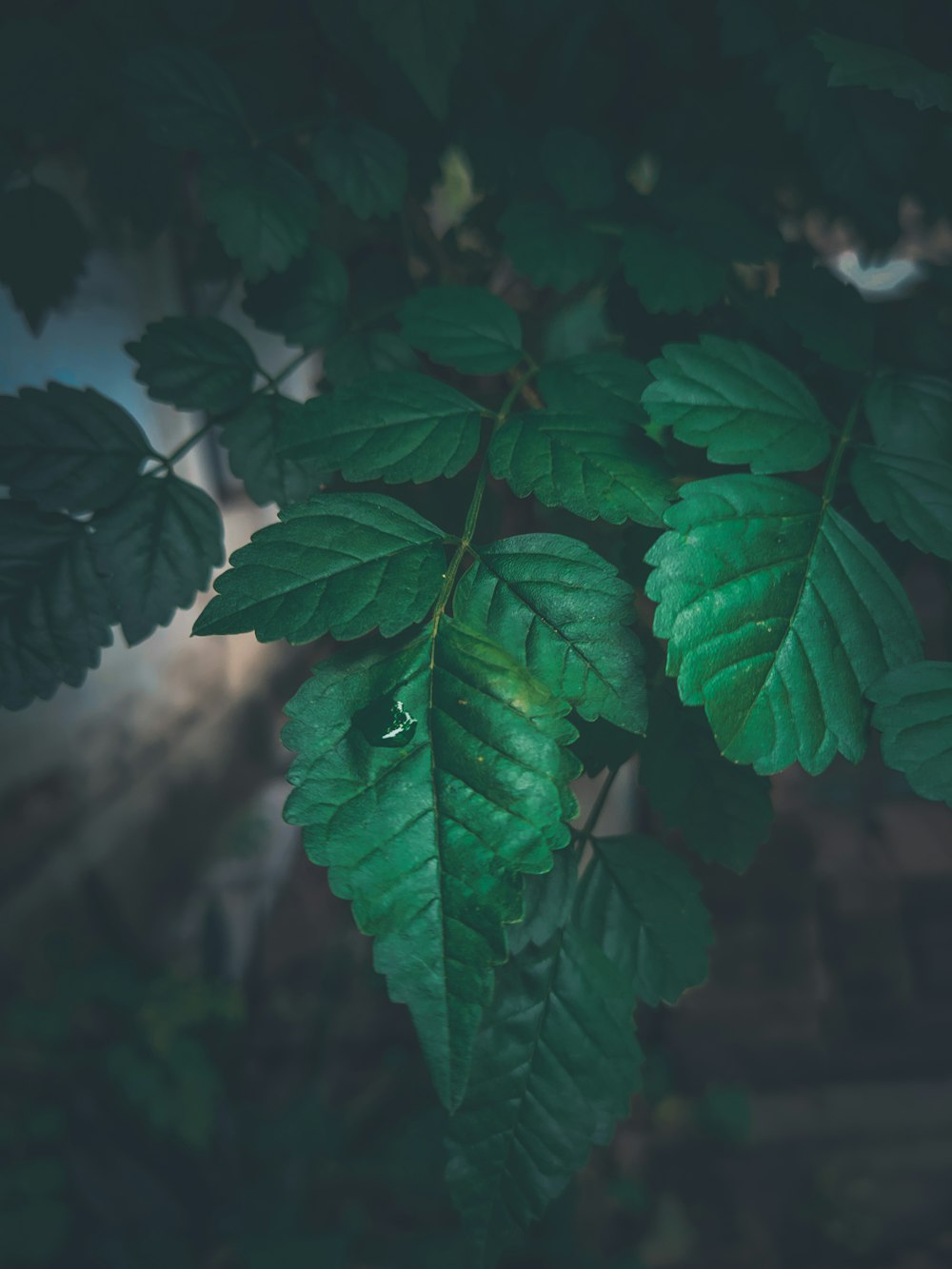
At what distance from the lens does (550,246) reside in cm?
75

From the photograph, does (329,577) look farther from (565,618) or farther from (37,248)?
(37,248)

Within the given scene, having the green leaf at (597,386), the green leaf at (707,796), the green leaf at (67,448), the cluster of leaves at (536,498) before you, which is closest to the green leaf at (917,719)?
the cluster of leaves at (536,498)

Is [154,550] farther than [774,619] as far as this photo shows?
Yes

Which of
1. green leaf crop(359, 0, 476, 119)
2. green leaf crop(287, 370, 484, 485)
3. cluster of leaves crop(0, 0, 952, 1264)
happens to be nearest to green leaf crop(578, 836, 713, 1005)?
cluster of leaves crop(0, 0, 952, 1264)

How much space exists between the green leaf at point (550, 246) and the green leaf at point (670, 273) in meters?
0.04

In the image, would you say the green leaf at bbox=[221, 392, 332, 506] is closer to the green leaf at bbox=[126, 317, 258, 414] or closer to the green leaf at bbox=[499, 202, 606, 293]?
the green leaf at bbox=[126, 317, 258, 414]

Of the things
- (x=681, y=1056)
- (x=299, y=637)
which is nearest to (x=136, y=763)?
(x=681, y=1056)

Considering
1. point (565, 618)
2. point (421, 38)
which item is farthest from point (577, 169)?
point (565, 618)

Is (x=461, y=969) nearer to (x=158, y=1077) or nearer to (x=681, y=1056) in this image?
(x=158, y=1077)

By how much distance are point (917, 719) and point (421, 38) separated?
0.58 m

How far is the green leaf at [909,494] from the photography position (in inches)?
22.2

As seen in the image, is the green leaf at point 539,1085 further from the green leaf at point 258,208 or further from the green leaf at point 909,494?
the green leaf at point 258,208

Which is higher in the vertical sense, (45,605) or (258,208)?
(258,208)

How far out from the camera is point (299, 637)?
20.0 inches
